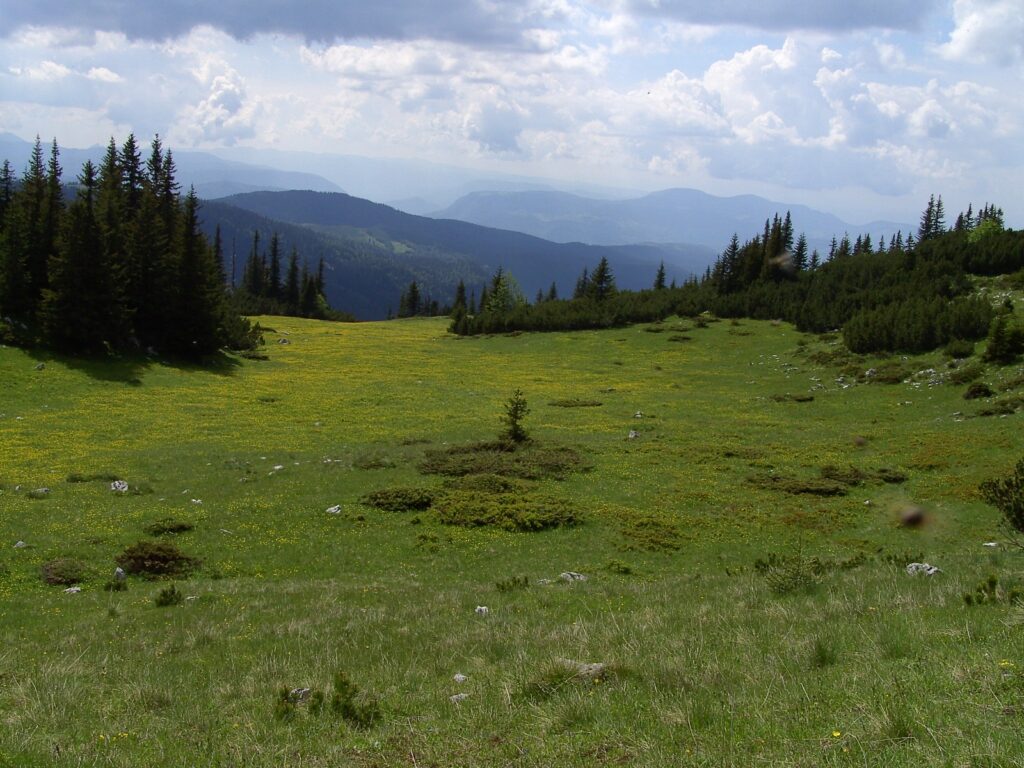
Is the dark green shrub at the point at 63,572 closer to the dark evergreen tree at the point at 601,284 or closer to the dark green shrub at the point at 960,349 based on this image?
the dark green shrub at the point at 960,349

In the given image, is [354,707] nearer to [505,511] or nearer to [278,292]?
[505,511]

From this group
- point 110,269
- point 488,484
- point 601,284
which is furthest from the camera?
point 601,284

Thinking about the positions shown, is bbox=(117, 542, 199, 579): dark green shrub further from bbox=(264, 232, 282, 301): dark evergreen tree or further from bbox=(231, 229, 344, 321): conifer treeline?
bbox=(264, 232, 282, 301): dark evergreen tree

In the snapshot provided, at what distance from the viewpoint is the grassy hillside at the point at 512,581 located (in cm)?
659

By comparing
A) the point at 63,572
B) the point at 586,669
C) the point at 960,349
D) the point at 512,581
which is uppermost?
the point at 960,349

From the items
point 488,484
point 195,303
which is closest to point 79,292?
point 195,303

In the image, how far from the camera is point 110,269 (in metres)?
54.9

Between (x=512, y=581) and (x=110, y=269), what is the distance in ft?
174

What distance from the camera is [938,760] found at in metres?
4.96

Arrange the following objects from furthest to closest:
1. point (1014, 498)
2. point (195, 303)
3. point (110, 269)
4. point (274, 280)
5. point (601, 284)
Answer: point (274, 280)
point (601, 284)
point (195, 303)
point (110, 269)
point (1014, 498)

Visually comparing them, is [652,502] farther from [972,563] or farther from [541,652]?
[541,652]

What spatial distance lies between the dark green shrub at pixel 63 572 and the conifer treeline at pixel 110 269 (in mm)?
41206

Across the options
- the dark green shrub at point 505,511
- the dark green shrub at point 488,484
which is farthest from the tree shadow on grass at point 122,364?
the dark green shrub at point 505,511

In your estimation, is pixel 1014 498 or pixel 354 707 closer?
pixel 354 707
